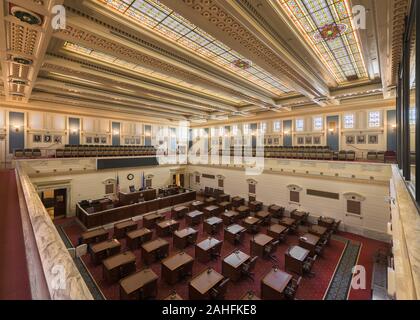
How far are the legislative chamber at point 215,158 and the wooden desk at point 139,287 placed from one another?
0.06m

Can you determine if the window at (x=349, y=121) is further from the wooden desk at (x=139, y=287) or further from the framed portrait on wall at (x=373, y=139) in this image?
the wooden desk at (x=139, y=287)

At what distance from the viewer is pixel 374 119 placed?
13.2m

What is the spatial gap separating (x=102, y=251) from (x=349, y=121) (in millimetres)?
17100

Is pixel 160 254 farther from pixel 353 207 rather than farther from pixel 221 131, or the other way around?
pixel 221 131

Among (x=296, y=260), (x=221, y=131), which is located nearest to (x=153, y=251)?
(x=296, y=260)

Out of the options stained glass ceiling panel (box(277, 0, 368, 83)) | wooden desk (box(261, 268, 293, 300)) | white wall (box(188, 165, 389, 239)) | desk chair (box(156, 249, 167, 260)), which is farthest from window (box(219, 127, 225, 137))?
wooden desk (box(261, 268, 293, 300))

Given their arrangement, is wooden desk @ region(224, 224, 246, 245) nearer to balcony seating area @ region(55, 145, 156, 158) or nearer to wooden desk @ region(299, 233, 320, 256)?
wooden desk @ region(299, 233, 320, 256)

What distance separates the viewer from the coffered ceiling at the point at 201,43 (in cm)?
484

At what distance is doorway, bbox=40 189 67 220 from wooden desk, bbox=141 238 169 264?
8029mm

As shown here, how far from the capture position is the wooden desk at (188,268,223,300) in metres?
5.18

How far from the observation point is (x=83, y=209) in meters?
11.2

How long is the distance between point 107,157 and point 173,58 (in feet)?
31.3
